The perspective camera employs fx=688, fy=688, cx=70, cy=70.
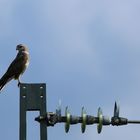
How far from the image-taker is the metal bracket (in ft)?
25.0

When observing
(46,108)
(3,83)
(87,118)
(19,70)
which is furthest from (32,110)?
(19,70)

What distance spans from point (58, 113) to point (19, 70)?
10.2m

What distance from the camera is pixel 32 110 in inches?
302

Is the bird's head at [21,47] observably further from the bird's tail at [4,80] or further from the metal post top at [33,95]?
the metal post top at [33,95]

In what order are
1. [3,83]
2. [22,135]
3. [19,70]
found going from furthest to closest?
[19,70] < [3,83] < [22,135]

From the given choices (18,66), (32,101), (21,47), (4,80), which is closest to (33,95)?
(32,101)

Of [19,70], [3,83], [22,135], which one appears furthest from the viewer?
[19,70]

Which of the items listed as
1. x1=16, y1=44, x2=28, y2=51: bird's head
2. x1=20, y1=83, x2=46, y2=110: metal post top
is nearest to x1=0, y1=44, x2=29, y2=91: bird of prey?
x1=16, y1=44, x2=28, y2=51: bird's head

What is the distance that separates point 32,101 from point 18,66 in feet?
34.1

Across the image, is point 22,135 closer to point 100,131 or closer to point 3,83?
point 100,131

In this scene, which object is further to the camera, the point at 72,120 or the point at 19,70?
the point at 19,70

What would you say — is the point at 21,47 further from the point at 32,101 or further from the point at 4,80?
the point at 32,101

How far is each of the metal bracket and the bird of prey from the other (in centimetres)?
840

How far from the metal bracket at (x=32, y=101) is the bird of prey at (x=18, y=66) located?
8.40m
